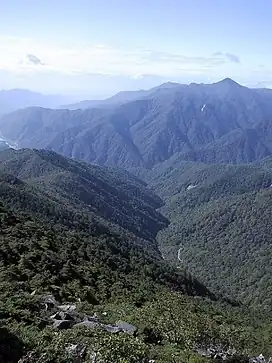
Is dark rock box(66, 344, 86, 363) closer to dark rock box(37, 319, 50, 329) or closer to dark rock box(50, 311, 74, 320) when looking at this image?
dark rock box(37, 319, 50, 329)

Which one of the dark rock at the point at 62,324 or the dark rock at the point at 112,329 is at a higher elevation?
the dark rock at the point at 62,324

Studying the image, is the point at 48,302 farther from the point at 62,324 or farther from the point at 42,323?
the point at 62,324

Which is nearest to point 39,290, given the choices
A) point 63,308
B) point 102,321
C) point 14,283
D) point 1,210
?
point 14,283

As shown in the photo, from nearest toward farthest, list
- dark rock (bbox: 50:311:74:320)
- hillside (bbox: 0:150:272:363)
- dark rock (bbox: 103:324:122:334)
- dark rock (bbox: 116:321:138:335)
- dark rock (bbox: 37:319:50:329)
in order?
hillside (bbox: 0:150:272:363) → dark rock (bbox: 37:319:50:329) → dark rock (bbox: 103:324:122:334) → dark rock (bbox: 116:321:138:335) → dark rock (bbox: 50:311:74:320)

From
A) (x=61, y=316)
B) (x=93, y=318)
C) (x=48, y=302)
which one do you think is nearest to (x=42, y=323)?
(x=61, y=316)

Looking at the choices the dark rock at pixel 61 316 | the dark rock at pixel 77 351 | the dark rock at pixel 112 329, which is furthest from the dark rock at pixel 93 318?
the dark rock at pixel 77 351

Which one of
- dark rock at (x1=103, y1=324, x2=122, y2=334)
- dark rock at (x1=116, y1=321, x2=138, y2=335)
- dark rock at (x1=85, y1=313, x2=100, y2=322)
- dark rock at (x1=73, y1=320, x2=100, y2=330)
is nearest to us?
dark rock at (x1=73, y1=320, x2=100, y2=330)

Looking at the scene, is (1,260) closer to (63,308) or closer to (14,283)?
(14,283)

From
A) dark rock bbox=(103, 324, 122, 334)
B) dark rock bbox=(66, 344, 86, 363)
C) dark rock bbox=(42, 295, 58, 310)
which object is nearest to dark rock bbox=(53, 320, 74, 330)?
dark rock bbox=(103, 324, 122, 334)

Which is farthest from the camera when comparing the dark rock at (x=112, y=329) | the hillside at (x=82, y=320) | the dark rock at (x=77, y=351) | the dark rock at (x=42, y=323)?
the dark rock at (x=112, y=329)

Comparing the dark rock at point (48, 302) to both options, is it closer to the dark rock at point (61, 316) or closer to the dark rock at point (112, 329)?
the dark rock at point (61, 316)
